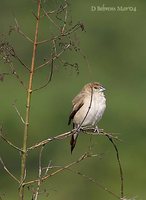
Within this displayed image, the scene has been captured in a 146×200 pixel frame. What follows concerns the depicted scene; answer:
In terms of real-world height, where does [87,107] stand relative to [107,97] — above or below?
above

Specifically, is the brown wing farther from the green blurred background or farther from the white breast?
the green blurred background

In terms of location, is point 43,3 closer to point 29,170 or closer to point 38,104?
point 29,170

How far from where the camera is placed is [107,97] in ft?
76.5

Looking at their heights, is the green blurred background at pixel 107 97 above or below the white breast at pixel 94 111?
below

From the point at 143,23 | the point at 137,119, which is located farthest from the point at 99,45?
the point at 137,119

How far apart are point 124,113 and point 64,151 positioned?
3.44 m

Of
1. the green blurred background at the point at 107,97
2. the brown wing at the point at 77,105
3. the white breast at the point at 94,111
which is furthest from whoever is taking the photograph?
the green blurred background at the point at 107,97

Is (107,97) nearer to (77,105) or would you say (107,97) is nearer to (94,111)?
(77,105)

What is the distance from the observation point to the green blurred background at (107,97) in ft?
60.7

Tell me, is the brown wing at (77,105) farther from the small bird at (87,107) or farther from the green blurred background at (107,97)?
the green blurred background at (107,97)

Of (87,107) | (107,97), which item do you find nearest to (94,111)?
(87,107)

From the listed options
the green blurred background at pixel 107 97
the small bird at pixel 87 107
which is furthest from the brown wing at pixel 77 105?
the green blurred background at pixel 107 97

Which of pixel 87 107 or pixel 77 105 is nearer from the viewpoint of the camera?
pixel 87 107

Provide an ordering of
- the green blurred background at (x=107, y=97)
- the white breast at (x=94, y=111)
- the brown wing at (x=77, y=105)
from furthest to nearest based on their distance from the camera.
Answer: the green blurred background at (x=107, y=97) → the brown wing at (x=77, y=105) → the white breast at (x=94, y=111)
